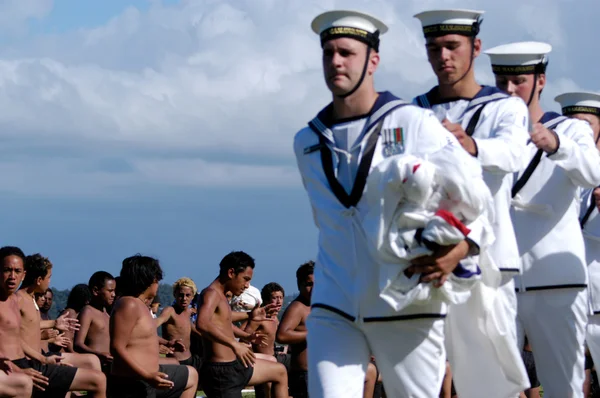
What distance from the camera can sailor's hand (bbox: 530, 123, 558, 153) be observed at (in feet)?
24.6

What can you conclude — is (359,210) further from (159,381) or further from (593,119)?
(159,381)

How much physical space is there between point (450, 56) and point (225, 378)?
6.15m

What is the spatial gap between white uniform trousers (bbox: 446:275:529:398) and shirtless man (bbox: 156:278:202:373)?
815 cm

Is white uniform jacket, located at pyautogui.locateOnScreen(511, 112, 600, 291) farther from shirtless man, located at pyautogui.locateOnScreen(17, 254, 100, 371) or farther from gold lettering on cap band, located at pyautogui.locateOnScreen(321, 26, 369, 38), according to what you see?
→ shirtless man, located at pyautogui.locateOnScreen(17, 254, 100, 371)

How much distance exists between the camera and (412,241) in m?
5.99

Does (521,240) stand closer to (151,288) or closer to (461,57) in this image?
(461,57)

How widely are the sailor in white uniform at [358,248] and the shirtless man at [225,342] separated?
6.13m

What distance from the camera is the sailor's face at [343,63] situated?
633 cm

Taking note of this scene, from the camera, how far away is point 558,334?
26.3 feet

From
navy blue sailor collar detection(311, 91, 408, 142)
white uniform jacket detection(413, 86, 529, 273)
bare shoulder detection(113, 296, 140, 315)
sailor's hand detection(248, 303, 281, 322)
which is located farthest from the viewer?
sailor's hand detection(248, 303, 281, 322)

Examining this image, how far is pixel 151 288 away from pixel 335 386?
577 centimetres

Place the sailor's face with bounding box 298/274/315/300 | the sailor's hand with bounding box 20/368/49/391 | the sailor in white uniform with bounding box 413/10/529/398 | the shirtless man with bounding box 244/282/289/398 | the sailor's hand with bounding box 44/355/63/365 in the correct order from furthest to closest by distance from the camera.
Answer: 1. the shirtless man with bounding box 244/282/289/398
2. the sailor's face with bounding box 298/274/315/300
3. the sailor's hand with bounding box 44/355/63/365
4. the sailor's hand with bounding box 20/368/49/391
5. the sailor in white uniform with bounding box 413/10/529/398

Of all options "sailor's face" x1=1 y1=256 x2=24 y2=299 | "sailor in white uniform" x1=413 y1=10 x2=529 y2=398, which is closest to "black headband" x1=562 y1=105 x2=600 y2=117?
"sailor in white uniform" x1=413 y1=10 x2=529 y2=398

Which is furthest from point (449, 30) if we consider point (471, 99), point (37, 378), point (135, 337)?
point (37, 378)
